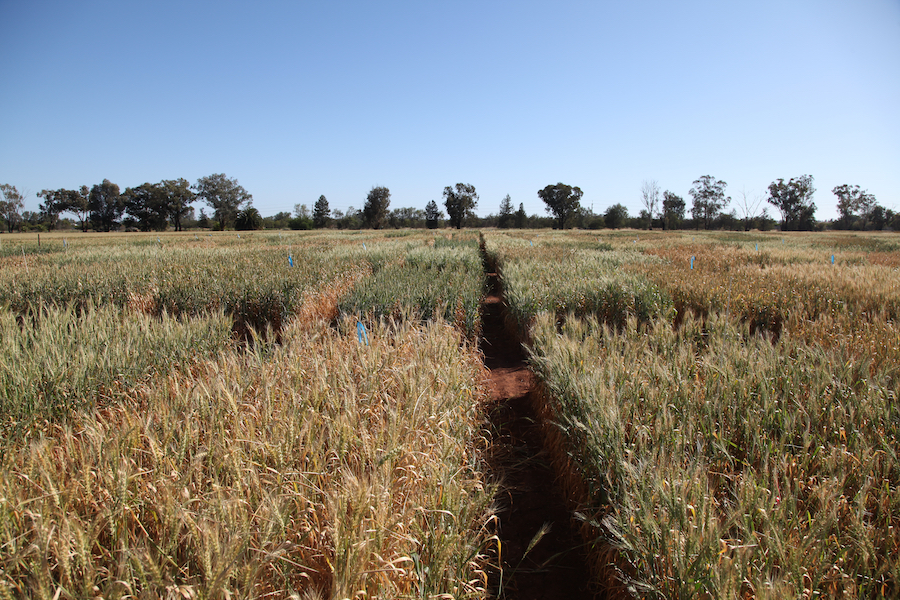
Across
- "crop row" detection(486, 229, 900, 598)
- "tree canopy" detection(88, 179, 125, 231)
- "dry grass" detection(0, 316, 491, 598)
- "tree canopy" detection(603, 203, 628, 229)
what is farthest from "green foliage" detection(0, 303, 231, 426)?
"tree canopy" detection(88, 179, 125, 231)

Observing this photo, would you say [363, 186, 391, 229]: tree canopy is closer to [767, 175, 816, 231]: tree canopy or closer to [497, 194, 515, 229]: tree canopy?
[497, 194, 515, 229]: tree canopy

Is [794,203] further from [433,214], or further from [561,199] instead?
[433,214]

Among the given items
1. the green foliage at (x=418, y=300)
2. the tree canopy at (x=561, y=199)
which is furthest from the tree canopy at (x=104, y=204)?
the green foliage at (x=418, y=300)

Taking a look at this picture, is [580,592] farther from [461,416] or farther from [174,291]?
[174,291]

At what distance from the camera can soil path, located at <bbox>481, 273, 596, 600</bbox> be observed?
7.11ft

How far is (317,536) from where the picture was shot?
59.6 inches

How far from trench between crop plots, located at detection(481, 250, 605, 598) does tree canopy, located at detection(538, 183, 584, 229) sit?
73073 millimetres

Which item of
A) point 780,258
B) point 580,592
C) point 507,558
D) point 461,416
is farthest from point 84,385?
point 780,258

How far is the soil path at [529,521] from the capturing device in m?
2.17

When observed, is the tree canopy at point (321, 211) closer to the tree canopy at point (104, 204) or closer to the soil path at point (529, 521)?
the tree canopy at point (104, 204)

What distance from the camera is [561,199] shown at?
236ft

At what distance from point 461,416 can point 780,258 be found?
16.6m

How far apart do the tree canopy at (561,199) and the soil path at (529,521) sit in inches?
2880

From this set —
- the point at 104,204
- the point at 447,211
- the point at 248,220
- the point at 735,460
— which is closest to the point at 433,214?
the point at 447,211
